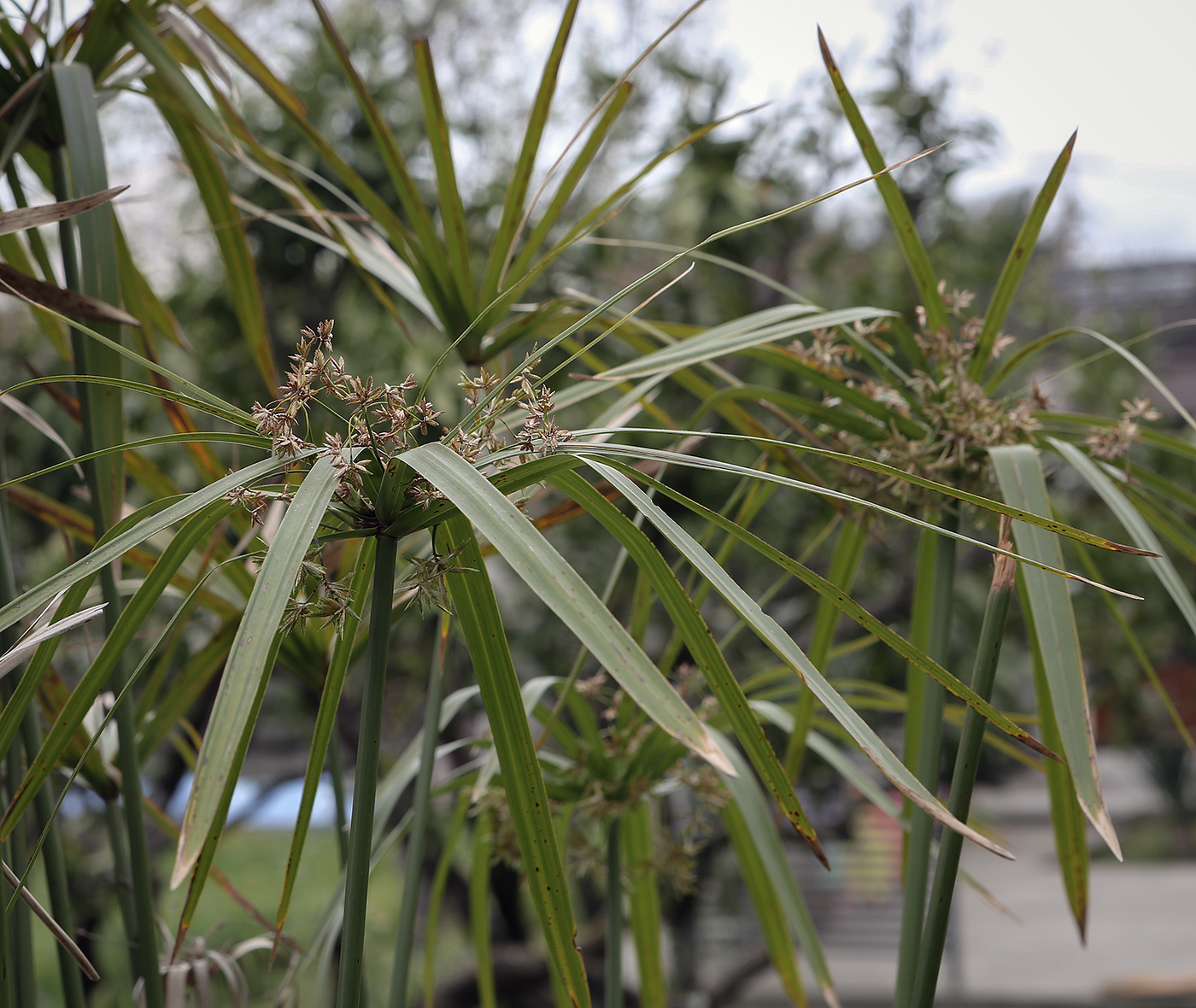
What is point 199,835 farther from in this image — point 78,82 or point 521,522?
point 78,82

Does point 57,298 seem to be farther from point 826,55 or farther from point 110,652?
point 826,55

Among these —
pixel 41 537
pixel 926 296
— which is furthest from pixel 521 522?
pixel 41 537

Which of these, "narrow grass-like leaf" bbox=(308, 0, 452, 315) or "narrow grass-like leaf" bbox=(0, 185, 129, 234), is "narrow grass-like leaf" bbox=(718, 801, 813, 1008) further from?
"narrow grass-like leaf" bbox=(0, 185, 129, 234)

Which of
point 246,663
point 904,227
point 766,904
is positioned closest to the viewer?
point 246,663

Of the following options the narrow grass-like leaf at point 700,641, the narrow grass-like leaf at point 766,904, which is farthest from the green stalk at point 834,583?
the narrow grass-like leaf at point 700,641

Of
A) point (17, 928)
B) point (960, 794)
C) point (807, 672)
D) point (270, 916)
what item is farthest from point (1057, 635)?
point (270, 916)
